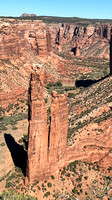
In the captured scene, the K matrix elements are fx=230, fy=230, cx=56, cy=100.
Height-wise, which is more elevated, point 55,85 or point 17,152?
point 55,85

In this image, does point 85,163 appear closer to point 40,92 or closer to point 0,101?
point 40,92

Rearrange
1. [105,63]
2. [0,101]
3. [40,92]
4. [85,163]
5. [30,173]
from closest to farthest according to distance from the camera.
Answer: [40,92]
[30,173]
[85,163]
[0,101]
[105,63]

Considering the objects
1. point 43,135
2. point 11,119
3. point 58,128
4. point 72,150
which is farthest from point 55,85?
point 43,135

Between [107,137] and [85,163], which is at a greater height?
[107,137]

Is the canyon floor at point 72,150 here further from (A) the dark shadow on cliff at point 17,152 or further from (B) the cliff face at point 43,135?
(B) the cliff face at point 43,135

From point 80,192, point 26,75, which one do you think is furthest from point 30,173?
point 26,75

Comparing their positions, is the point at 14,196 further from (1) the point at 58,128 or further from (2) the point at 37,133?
(1) the point at 58,128
